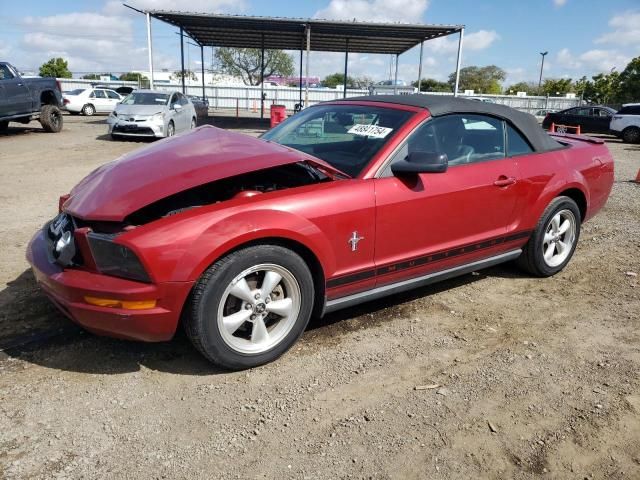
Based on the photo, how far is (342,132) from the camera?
3.69m

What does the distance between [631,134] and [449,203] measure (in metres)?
21.3

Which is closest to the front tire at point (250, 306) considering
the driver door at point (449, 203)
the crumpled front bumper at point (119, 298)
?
the crumpled front bumper at point (119, 298)

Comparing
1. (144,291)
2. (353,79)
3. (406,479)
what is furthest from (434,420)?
(353,79)

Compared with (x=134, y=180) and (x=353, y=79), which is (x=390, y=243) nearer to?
(x=134, y=180)

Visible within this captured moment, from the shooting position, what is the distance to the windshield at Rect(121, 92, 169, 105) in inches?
593

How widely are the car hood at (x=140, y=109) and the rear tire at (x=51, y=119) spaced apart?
110 inches

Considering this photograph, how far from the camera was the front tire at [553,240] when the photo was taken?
164 inches

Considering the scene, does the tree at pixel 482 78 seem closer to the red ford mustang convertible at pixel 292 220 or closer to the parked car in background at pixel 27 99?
the parked car in background at pixel 27 99

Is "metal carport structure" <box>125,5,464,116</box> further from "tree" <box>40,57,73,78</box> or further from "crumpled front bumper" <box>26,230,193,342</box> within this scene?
"tree" <box>40,57,73,78</box>

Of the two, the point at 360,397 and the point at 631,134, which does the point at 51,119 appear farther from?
the point at 631,134

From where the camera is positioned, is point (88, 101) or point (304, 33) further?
point (88, 101)

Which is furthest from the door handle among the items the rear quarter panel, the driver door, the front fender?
the front fender

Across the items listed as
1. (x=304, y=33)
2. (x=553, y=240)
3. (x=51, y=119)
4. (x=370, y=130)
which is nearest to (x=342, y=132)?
(x=370, y=130)

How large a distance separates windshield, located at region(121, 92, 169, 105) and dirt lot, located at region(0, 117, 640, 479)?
12.2m
